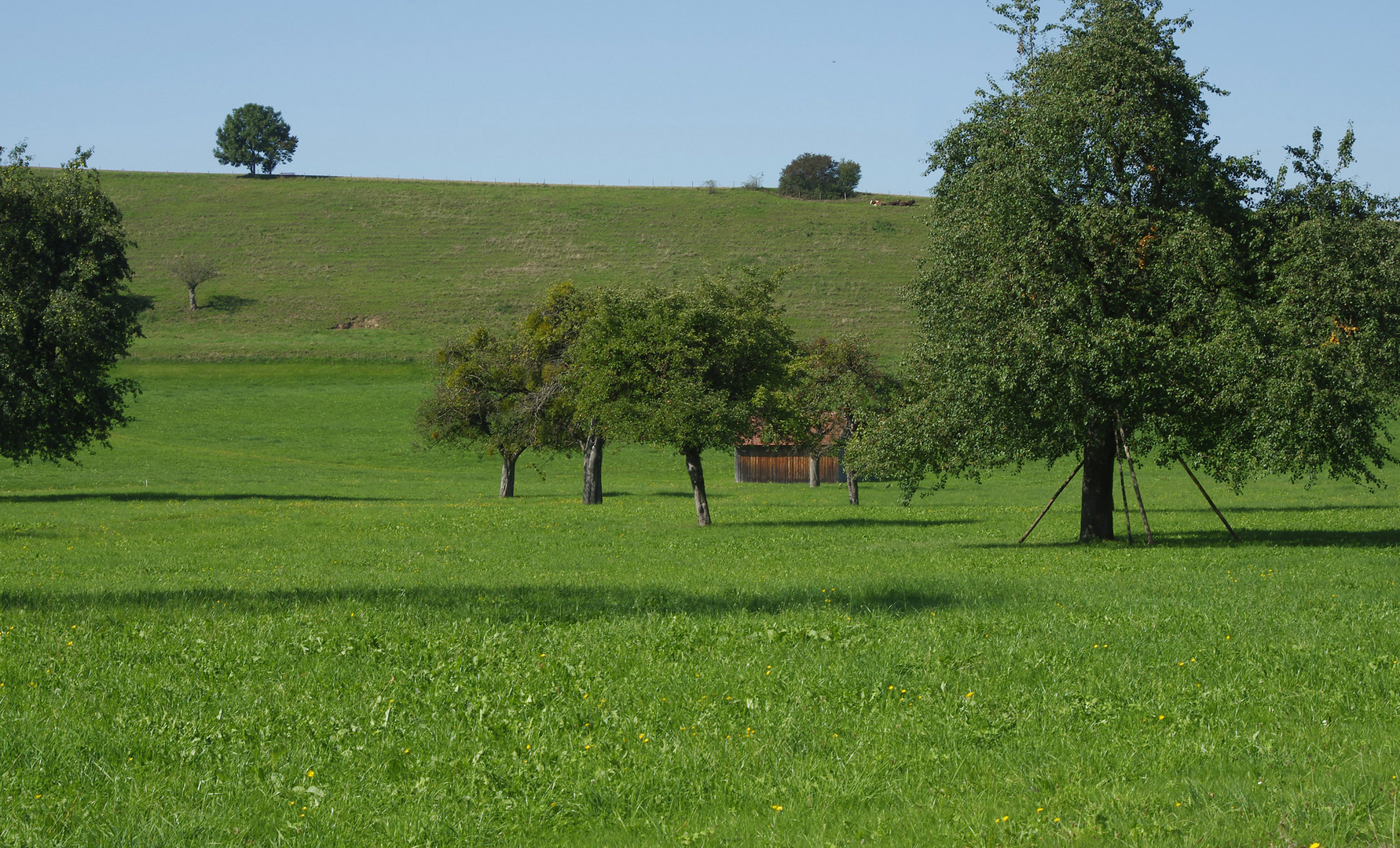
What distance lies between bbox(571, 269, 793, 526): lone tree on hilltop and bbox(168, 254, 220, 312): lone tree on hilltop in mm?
93451

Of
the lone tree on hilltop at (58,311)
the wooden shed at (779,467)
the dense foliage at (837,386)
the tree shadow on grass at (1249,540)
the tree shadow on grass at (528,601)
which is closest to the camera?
the tree shadow on grass at (528,601)

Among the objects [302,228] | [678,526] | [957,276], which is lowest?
[678,526]

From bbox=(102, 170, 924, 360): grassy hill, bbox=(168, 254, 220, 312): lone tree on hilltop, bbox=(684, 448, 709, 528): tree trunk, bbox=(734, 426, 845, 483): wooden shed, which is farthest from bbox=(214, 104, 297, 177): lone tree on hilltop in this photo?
bbox=(684, 448, 709, 528): tree trunk

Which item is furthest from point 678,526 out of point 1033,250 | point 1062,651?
point 1062,651

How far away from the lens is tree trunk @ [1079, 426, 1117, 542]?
27.0 meters

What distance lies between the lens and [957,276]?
2573 centimetres

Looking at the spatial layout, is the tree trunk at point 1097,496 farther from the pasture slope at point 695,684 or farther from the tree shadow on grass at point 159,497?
the tree shadow on grass at point 159,497

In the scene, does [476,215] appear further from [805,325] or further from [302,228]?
[805,325]

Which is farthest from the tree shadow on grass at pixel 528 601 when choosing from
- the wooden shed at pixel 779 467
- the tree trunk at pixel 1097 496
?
the wooden shed at pixel 779 467

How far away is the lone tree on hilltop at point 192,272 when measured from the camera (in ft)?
372

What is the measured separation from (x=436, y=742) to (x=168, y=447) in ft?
221

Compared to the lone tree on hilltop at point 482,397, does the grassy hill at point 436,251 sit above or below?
above

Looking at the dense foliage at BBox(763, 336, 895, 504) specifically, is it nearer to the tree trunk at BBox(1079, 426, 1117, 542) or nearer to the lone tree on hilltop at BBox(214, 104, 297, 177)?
the tree trunk at BBox(1079, 426, 1117, 542)

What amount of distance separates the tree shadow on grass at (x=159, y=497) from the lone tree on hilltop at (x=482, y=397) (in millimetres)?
4443
